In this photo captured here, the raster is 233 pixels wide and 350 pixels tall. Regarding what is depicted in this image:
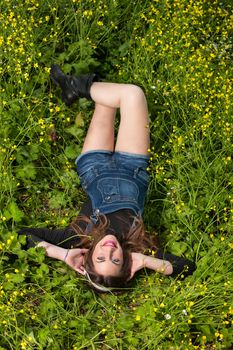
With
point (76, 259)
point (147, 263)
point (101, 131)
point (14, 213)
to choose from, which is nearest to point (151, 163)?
point (101, 131)

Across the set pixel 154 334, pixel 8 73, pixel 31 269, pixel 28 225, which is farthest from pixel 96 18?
pixel 154 334

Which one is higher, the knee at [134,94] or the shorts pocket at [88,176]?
the knee at [134,94]

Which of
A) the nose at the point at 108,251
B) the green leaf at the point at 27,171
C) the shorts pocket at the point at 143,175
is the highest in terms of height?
the shorts pocket at the point at 143,175

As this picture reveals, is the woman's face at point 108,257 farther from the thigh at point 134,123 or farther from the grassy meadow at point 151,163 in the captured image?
the thigh at point 134,123

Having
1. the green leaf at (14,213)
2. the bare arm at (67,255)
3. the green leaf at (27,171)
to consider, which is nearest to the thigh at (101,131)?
the green leaf at (27,171)

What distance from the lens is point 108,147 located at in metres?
4.18

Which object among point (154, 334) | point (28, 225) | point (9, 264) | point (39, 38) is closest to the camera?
point (154, 334)

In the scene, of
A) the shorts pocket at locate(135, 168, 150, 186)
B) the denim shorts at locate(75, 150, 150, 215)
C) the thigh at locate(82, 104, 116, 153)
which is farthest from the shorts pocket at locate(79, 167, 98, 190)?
the shorts pocket at locate(135, 168, 150, 186)

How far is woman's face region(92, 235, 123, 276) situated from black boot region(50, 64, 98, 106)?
1.16 m

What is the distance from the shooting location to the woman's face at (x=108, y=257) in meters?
3.55

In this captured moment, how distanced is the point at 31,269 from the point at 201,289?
3.50 feet

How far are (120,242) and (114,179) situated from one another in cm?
47

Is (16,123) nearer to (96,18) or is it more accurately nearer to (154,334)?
(96,18)

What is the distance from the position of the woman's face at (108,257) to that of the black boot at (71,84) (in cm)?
116
